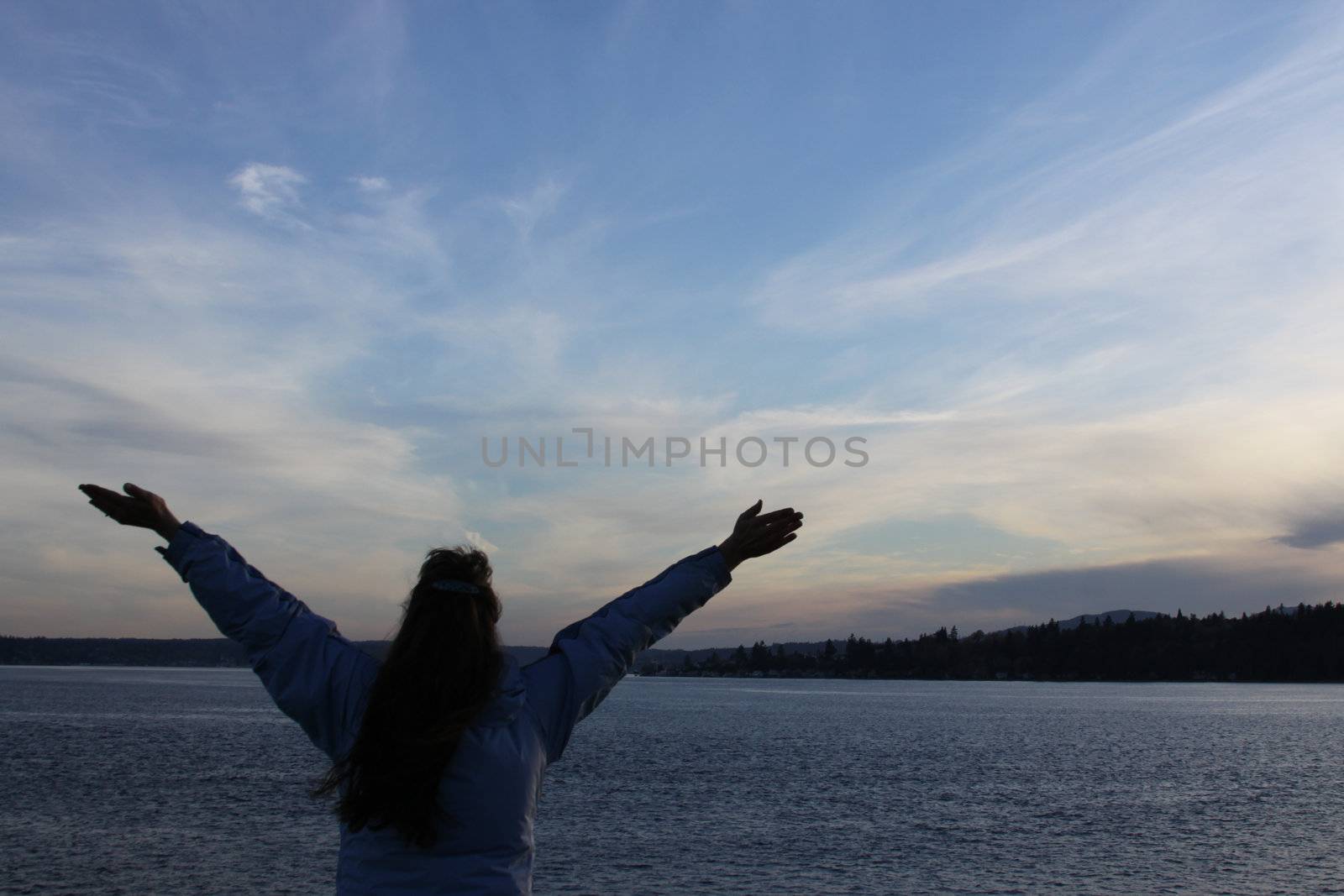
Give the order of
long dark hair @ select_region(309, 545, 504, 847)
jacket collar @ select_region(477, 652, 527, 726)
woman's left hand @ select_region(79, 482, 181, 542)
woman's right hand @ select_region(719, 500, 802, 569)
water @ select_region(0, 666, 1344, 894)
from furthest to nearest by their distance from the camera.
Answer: water @ select_region(0, 666, 1344, 894) → woman's right hand @ select_region(719, 500, 802, 569) → woman's left hand @ select_region(79, 482, 181, 542) → jacket collar @ select_region(477, 652, 527, 726) → long dark hair @ select_region(309, 545, 504, 847)

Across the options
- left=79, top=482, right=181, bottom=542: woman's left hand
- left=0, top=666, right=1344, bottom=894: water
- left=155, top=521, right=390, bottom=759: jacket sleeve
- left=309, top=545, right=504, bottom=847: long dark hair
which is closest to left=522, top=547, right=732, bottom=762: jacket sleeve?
left=309, top=545, right=504, bottom=847: long dark hair

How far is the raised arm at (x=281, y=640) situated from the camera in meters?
3.44

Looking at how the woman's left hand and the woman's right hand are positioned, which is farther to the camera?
the woman's right hand

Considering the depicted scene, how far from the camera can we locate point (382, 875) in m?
3.36

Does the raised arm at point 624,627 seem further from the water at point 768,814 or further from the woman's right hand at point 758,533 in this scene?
the water at point 768,814

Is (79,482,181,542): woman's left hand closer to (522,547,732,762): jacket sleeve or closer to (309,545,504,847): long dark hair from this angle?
(309,545,504,847): long dark hair

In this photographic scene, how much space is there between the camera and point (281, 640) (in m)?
3.45

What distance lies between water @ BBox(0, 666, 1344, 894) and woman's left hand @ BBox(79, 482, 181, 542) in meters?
2.92

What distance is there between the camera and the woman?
10.8ft

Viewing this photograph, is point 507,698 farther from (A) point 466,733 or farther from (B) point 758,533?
(B) point 758,533

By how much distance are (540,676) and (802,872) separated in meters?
30.4

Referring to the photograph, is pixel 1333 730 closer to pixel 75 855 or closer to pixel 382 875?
pixel 75 855

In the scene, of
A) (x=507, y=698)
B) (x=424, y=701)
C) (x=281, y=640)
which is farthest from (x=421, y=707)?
(x=281, y=640)

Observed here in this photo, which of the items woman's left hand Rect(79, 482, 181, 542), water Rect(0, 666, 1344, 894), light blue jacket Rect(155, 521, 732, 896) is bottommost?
water Rect(0, 666, 1344, 894)
